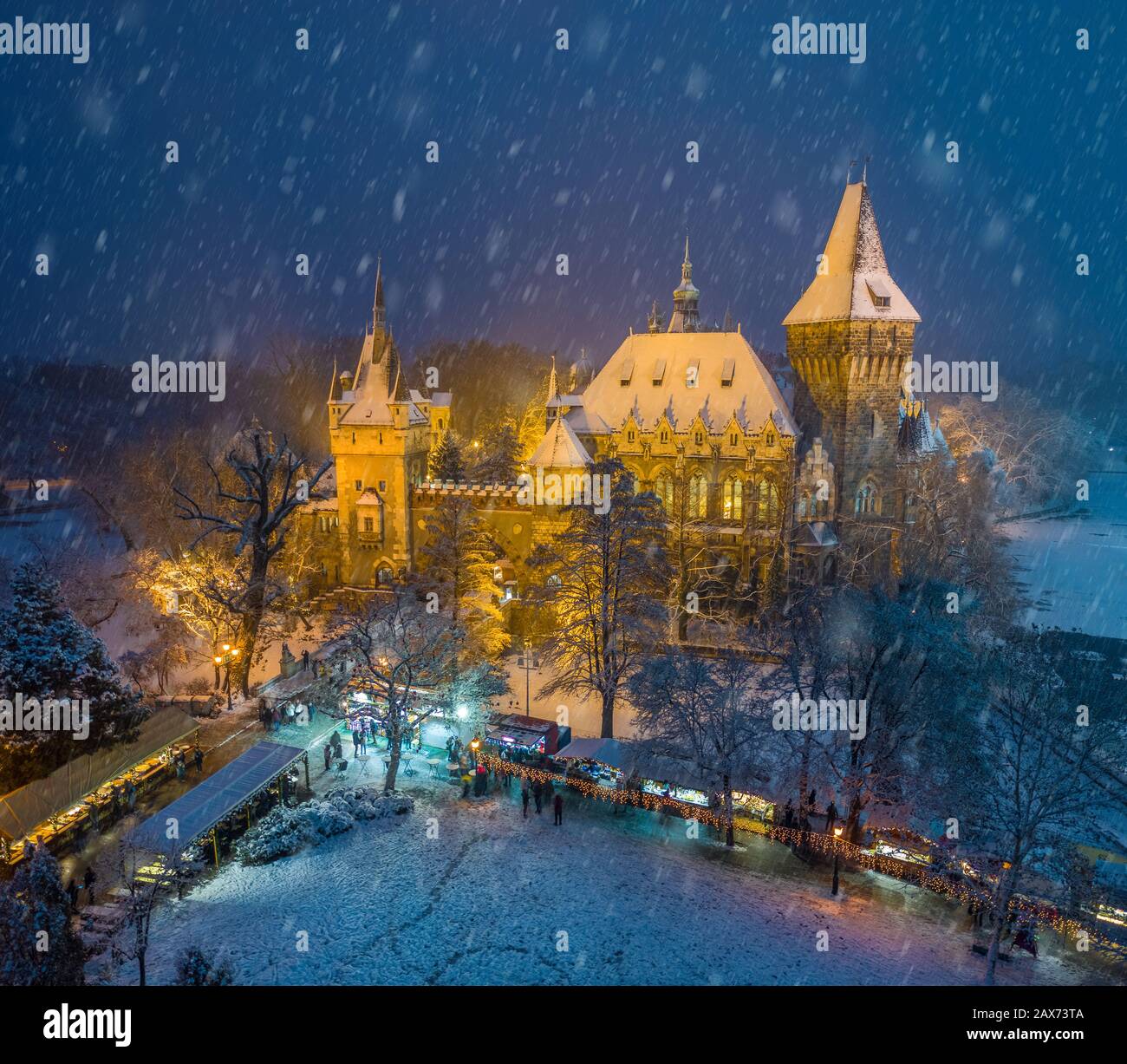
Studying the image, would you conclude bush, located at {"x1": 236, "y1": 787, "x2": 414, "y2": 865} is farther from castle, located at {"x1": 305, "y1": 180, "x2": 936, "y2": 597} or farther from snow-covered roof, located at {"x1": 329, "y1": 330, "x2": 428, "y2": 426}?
snow-covered roof, located at {"x1": 329, "y1": 330, "x2": 428, "y2": 426}

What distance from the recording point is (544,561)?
96.9 ft

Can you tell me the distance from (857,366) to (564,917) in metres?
28.4

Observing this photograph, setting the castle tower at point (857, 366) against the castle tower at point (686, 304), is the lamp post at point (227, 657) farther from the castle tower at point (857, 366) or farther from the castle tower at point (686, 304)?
the castle tower at point (686, 304)

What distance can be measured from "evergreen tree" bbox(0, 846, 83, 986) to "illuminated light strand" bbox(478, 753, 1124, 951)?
12.1 m

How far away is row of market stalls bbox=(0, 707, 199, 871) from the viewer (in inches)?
712

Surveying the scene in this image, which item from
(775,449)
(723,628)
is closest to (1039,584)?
(775,449)

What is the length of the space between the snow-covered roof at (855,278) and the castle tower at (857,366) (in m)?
0.04

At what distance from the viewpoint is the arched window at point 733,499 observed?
39188 mm

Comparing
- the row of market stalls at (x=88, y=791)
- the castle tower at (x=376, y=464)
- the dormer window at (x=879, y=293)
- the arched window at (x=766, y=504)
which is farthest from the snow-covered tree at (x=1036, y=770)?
the castle tower at (x=376, y=464)

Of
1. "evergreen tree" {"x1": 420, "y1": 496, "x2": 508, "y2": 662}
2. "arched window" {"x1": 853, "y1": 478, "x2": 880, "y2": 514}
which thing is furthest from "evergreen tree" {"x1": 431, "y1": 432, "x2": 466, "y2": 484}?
"arched window" {"x1": 853, "y1": 478, "x2": 880, "y2": 514}

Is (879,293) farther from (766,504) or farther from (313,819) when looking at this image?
(313,819)

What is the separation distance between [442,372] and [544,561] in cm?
7133

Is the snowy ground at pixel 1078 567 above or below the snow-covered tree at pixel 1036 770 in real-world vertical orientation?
above

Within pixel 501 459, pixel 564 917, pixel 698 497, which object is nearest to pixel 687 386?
pixel 698 497
